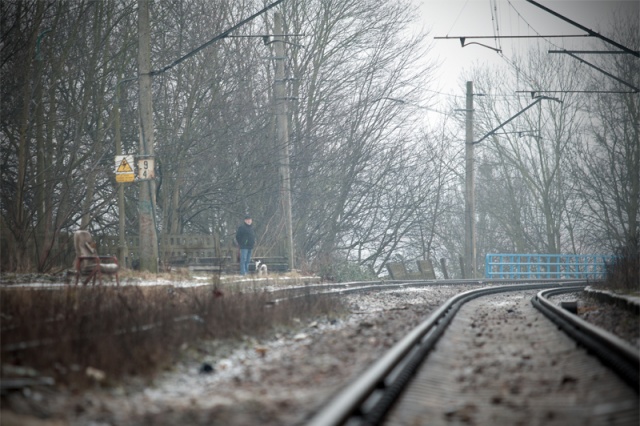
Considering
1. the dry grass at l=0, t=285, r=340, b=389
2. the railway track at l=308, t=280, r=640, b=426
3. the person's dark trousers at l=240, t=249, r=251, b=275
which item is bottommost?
the railway track at l=308, t=280, r=640, b=426

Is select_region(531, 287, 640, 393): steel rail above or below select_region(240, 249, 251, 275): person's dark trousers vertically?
below

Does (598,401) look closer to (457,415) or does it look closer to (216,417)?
(457,415)

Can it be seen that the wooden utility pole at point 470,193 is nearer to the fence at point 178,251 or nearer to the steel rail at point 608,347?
the fence at point 178,251

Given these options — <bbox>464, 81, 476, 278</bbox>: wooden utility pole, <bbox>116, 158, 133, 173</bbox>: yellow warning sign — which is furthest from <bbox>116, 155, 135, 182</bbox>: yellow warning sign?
<bbox>464, 81, 476, 278</bbox>: wooden utility pole

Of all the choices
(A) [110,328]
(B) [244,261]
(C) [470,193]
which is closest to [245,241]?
(B) [244,261]

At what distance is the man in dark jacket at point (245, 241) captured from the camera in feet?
93.3

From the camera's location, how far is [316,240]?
3922 centimetres

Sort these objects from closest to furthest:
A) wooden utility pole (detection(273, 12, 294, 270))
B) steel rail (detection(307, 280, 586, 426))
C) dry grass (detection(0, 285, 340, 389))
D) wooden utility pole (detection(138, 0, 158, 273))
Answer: steel rail (detection(307, 280, 586, 426)) → dry grass (detection(0, 285, 340, 389)) → wooden utility pole (detection(138, 0, 158, 273)) → wooden utility pole (detection(273, 12, 294, 270))

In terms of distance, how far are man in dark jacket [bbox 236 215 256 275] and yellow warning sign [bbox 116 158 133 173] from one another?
18.8 ft

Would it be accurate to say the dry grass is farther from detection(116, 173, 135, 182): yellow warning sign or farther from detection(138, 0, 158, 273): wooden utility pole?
detection(138, 0, 158, 273): wooden utility pole

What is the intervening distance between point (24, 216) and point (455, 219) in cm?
5015

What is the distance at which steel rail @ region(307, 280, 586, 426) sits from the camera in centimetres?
552

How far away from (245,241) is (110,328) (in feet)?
63.0

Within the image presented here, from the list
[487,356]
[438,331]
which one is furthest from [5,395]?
[438,331]
